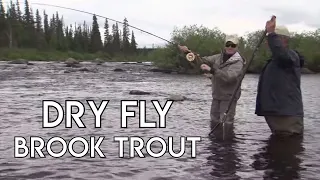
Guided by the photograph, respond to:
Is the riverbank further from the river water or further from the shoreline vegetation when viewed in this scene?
the river water

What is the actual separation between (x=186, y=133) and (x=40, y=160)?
13.7 ft

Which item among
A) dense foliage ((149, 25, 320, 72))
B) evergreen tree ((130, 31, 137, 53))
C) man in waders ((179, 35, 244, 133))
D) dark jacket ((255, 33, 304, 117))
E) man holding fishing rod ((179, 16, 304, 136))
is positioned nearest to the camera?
man holding fishing rod ((179, 16, 304, 136))

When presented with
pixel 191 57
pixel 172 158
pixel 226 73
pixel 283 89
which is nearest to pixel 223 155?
pixel 172 158

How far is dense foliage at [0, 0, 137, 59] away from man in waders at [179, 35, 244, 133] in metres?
84.4

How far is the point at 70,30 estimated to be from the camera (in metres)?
144

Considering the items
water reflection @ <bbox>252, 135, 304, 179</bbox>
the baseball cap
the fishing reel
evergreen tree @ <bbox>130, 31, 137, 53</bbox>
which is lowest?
water reflection @ <bbox>252, 135, 304, 179</bbox>

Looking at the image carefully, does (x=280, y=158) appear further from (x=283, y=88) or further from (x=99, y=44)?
(x=99, y=44)

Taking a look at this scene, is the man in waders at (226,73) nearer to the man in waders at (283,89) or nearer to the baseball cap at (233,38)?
the baseball cap at (233,38)

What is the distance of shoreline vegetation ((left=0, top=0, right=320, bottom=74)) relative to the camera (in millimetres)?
58719

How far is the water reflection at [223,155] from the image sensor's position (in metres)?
7.46

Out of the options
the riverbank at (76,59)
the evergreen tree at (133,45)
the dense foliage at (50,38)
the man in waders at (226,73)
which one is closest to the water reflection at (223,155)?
the man in waders at (226,73)

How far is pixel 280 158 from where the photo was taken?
8.45 meters

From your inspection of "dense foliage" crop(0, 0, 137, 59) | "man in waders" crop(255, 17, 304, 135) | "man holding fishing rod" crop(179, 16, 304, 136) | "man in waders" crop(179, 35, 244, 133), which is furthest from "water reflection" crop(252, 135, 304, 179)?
"dense foliage" crop(0, 0, 137, 59)

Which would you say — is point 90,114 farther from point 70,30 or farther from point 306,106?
point 70,30
